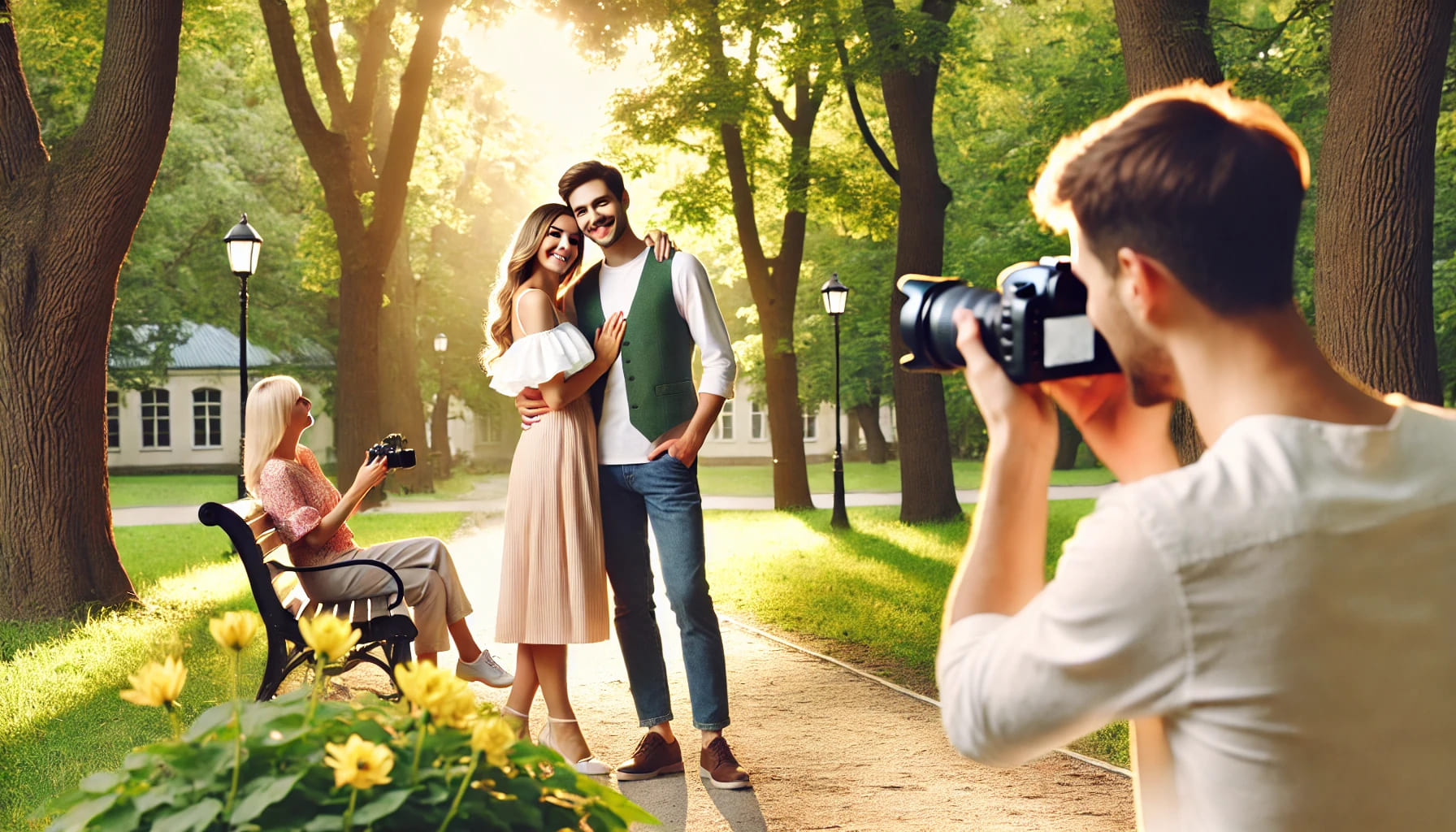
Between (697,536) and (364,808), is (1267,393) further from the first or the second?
(697,536)

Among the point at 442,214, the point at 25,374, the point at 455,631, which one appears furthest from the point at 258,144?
the point at 455,631

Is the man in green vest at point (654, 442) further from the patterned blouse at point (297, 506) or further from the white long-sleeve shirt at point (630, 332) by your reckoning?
the patterned blouse at point (297, 506)

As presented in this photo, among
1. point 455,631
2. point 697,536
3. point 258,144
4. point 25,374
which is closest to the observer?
point 697,536

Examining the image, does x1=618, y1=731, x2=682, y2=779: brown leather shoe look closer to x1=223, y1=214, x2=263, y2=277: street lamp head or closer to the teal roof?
x1=223, y1=214, x2=263, y2=277: street lamp head

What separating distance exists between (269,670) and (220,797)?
4.60 meters

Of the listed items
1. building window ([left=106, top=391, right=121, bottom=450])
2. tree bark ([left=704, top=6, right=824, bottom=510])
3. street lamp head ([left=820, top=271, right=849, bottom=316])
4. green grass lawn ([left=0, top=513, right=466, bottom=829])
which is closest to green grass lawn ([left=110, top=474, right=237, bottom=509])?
building window ([left=106, top=391, right=121, bottom=450])

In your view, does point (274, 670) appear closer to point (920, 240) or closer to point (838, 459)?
point (920, 240)

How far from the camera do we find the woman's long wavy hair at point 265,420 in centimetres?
572

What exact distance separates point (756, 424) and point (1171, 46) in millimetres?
51771

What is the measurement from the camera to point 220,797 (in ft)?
4.65

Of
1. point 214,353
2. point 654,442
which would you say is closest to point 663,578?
point 654,442

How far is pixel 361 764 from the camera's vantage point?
4.39 feet

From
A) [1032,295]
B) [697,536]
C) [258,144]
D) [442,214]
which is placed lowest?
[697,536]

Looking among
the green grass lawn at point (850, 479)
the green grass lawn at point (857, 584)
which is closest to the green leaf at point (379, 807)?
the green grass lawn at point (857, 584)
